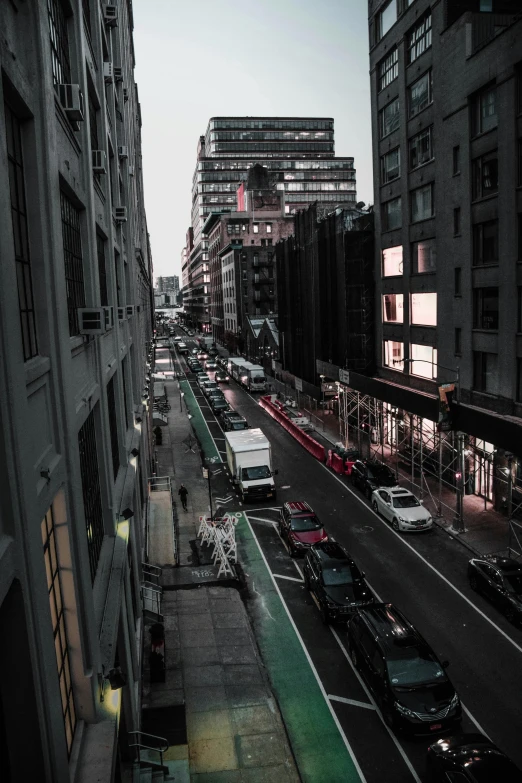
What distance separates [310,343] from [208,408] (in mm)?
13024

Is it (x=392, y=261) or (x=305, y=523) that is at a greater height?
(x=392, y=261)

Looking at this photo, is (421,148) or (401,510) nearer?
(401,510)

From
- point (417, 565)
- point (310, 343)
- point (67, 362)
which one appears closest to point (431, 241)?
point (417, 565)

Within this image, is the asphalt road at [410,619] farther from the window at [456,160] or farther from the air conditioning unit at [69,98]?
the window at [456,160]

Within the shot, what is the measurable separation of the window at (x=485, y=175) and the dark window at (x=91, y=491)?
2189cm

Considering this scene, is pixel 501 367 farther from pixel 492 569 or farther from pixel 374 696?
pixel 374 696

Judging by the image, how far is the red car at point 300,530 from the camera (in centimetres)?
2428

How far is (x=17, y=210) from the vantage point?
6.73 meters

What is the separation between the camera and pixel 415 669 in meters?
14.6

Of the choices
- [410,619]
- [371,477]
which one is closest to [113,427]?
[410,619]

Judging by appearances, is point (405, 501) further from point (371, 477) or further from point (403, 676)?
point (403, 676)

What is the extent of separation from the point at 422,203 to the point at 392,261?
17.0 ft

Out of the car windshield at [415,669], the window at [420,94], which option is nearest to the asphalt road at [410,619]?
the car windshield at [415,669]

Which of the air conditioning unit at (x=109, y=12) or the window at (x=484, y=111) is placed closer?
the air conditioning unit at (x=109, y=12)
